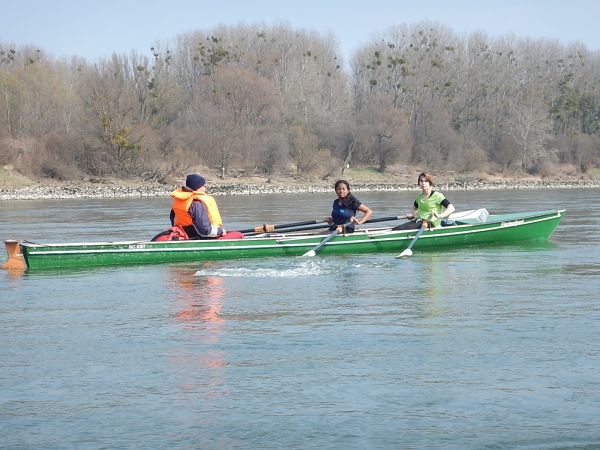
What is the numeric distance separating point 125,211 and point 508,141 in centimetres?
3948

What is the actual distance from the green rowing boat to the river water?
223 millimetres

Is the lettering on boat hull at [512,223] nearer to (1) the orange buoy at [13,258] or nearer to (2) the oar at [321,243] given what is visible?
(2) the oar at [321,243]

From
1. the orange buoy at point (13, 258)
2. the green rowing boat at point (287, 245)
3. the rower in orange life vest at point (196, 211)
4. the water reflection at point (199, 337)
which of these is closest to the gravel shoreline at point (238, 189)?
the orange buoy at point (13, 258)

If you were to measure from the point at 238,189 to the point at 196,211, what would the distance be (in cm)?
3035

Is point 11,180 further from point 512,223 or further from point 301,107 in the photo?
point 512,223

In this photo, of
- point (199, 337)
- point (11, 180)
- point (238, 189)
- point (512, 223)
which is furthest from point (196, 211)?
point (11, 180)

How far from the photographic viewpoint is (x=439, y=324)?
8.08m

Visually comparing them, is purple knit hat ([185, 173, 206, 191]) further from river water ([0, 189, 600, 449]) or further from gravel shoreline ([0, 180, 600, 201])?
gravel shoreline ([0, 180, 600, 201])

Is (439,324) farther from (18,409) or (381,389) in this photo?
(18,409)

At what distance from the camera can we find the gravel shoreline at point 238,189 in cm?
3690

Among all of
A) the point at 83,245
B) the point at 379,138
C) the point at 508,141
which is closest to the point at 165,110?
the point at 379,138

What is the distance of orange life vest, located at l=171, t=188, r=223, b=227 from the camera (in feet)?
38.7

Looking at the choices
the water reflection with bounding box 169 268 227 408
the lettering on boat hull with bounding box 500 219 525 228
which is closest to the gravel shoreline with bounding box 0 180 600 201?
the lettering on boat hull with bounding box 500 219 525 228

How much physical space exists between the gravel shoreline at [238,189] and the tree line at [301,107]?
3774 millimetres
